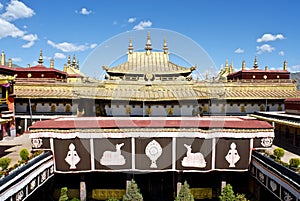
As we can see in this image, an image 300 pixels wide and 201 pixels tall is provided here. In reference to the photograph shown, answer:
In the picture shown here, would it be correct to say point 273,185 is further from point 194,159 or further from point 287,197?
point 194,159

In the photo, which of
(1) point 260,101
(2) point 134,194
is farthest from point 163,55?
(2) point 134,194

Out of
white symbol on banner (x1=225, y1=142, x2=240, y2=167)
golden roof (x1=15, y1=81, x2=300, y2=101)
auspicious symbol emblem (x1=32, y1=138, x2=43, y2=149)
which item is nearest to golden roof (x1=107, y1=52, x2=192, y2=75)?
golden roof (x1=15, y1=81, x2=300, y2=101)

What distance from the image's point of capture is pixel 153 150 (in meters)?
17.2

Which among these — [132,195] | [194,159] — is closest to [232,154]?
[194,159]

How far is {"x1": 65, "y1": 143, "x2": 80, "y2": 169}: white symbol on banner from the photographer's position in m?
17.0

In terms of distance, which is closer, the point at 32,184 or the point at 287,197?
the point at 287,197

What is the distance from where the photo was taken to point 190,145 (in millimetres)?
17188

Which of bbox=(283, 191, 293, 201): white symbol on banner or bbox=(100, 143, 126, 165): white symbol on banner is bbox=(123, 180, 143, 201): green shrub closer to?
bbox=(100, 143, 126, 165): white symbol on banner

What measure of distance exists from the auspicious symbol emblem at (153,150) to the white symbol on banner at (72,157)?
4.57 m

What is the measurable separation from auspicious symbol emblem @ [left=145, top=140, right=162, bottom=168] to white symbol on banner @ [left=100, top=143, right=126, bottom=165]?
5.51 feet

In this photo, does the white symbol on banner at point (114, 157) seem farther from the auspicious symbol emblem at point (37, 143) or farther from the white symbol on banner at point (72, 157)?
the auspicious symbol emblem at point (37, 143)

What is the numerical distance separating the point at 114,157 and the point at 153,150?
8.46 feet

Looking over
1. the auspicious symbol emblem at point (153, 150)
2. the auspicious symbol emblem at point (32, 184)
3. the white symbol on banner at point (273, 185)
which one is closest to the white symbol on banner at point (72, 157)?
the auspicious symbol emblem at point (32, 184)

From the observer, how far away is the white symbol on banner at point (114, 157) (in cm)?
1719
